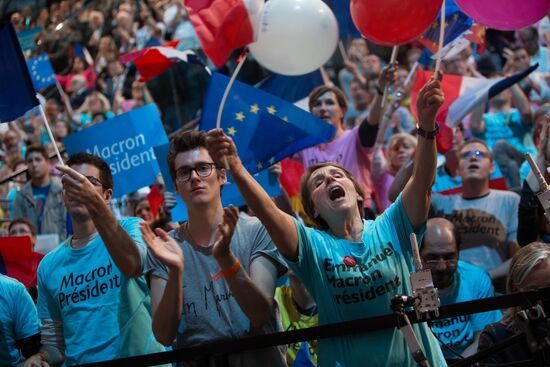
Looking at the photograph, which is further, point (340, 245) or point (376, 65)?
point (376, 65)

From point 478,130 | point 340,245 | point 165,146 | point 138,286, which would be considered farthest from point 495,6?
point 478,130

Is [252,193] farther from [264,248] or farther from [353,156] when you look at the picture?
[353,156]

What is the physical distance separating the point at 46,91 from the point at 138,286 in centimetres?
1058

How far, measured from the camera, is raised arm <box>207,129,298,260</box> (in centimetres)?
345

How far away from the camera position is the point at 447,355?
4.77 meters

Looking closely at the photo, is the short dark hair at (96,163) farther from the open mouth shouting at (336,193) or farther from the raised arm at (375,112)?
the raised arm at (375,112)

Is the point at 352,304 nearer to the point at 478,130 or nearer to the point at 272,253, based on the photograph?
the point at 272,253

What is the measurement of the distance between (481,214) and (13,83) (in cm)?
298

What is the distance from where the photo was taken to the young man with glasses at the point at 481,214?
5.94m

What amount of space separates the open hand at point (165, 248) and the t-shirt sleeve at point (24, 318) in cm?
109

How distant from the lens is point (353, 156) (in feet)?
20.1

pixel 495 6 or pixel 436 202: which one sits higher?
pixel 495 6

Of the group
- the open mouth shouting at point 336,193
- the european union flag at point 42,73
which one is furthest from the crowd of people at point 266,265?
the european union flag at point 42,73

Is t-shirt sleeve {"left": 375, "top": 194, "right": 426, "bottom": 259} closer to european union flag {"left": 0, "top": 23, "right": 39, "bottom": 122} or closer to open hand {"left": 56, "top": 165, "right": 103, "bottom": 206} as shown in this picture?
open hand {"left": 56, "top": 165, "right": 103, "bottom": 206}
